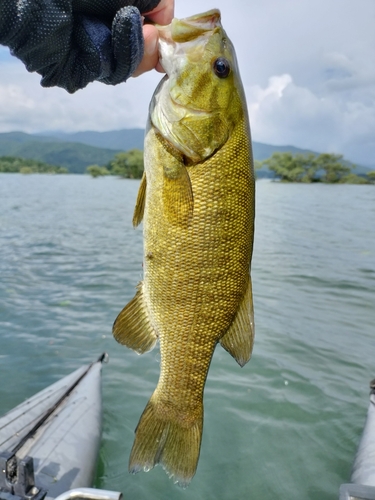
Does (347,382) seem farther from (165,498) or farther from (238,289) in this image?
(238,289)

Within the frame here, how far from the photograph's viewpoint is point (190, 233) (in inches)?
94.0

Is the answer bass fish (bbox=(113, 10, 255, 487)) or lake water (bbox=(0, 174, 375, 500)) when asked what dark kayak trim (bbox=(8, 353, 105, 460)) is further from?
bass fish (bbox=(113, 10, 255, 487))

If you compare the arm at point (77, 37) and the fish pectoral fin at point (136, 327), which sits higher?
the arm at point (77, 37)

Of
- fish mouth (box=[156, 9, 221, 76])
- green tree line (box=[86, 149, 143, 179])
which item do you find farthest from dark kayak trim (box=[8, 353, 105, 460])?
green tree line (box=[86, 149, 143, 179])

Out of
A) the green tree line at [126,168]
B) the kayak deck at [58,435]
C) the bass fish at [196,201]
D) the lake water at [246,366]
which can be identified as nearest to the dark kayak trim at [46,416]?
the kayak deck at [58,435]

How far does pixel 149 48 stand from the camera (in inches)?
94.6

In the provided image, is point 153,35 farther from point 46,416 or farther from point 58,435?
point 46,416

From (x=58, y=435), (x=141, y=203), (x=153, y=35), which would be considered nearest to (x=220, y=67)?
(x=153, y=35)

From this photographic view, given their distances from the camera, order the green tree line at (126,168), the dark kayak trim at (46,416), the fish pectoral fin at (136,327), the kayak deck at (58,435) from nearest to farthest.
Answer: the fish pectoral fin at (136,327) < the kayak deck at (58,435) < the dark kayak trim at (46,416) < the green tree line at (126,168)

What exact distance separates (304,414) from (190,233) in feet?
20.3

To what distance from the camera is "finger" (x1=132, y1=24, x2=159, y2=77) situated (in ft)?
7.77

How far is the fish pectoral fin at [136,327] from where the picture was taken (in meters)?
2.64

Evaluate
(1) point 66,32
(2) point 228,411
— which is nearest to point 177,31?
(1) point 66,32

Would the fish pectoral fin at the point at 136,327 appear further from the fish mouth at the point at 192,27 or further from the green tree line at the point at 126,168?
the green tree line at the point at 126,168
